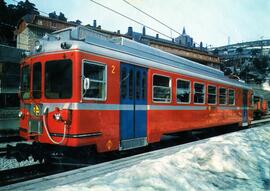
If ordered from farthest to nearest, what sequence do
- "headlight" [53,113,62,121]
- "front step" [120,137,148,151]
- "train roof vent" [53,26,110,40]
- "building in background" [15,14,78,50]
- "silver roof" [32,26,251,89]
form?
"building in background" [15,14,78,50] < "front step" [120,137,148,151] < "train roof vent" [53,26,110,40] < "silver roof" [32,26,251,89] < "headlight" [53,113,62,121]

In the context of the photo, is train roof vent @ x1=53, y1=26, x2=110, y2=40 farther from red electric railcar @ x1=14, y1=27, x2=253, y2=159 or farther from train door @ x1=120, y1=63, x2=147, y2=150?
train door @ x1=120, y1=63, x2=147, y2=150

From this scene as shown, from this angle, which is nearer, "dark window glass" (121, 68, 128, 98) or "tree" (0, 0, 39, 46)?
"dark window glass" (121, 68, 128, 98)

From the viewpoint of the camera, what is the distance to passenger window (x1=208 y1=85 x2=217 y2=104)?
45.6 feet

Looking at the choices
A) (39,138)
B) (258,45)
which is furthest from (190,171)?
(258,45)

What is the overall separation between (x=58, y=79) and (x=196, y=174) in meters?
3.99

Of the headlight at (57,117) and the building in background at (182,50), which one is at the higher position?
the building in background at (182,50)

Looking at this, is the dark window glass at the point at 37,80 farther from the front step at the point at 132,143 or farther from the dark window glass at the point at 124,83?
the front step at the point at 132,143

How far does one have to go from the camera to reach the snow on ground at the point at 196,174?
4672 millimetres

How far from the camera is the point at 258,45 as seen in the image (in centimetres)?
8269

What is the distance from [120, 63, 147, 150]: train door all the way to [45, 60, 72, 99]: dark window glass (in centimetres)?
→ 157

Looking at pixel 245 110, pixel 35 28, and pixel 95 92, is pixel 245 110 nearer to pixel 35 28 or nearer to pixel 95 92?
pixel 95 92

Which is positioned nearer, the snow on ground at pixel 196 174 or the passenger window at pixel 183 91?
the snow on ground at pixel 196 174

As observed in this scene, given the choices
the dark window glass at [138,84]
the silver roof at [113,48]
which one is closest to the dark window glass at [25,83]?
the silver roof at [113,48]

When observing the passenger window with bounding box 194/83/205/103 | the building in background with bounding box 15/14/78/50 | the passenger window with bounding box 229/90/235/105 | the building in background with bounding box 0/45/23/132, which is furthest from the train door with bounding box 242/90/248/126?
the building in background with bounding box 15/14/78/50
